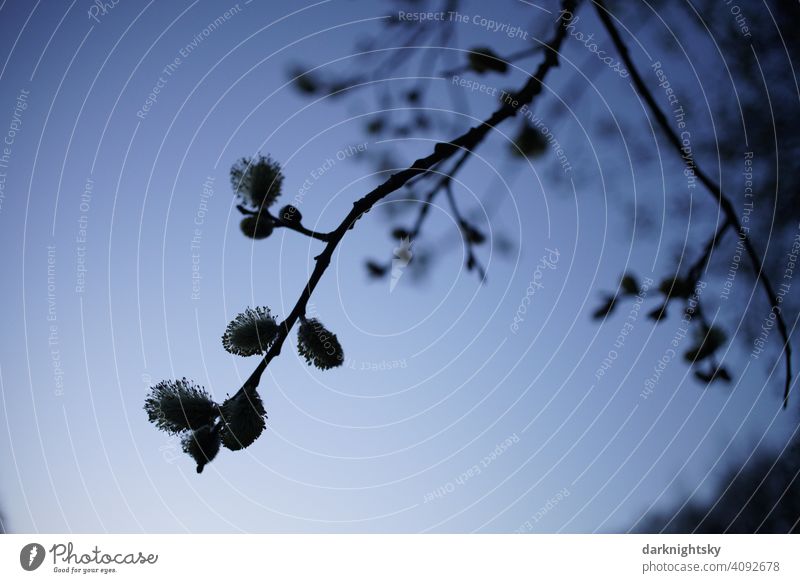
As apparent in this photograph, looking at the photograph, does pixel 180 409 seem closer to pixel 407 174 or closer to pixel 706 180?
pixel 407 174

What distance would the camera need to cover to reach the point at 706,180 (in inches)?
24.1

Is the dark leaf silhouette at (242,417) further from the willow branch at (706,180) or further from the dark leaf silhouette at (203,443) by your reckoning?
the willow branch at (706,180)

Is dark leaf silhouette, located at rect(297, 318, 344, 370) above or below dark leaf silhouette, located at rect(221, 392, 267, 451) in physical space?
above

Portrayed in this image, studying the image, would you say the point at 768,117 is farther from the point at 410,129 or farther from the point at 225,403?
the point at 225,403

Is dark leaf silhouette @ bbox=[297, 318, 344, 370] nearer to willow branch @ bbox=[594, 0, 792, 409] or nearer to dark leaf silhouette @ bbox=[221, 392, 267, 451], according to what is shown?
dark leaf silhouette @ bbox=[221, 392, 267, 451]

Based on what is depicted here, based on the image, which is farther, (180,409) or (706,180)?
(706,180)

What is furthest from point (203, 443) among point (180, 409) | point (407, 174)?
point (407, 174)

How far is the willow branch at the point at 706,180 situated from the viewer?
1.85ft

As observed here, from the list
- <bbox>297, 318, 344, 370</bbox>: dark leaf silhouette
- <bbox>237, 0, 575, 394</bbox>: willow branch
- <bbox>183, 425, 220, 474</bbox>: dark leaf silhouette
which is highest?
<bbox>237, 0, 575, 394</bbox>: willow branch

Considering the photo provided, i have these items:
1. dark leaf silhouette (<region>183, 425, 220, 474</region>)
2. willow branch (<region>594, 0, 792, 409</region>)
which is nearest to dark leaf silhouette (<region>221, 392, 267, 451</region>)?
dark leaf silhouette (<region>183, 425, 220, 474</region>)

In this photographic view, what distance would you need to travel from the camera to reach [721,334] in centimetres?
62

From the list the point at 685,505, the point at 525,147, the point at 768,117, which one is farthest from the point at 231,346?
the point at 768,117

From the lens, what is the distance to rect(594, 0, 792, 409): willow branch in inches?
22.2
